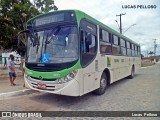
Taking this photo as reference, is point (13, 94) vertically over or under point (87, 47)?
under

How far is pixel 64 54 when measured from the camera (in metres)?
5.53

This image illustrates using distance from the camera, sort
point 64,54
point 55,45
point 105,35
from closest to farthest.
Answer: point 64,54 < point 55,45 < point 105,35

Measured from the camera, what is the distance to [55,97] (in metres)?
6.98

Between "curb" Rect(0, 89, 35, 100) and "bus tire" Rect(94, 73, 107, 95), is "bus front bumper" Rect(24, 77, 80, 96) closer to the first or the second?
"bus tire" Rect(94, 73, 107, 95)

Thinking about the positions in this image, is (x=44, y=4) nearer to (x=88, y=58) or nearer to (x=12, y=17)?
(x=12, y=17)

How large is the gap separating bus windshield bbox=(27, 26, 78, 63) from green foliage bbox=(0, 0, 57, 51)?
32.2ft

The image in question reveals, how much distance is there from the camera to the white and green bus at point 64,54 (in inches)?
215

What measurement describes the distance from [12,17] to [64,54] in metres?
12.2

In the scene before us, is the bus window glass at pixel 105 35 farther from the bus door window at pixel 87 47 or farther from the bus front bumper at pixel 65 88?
the bus front bumper at pixel 65 88

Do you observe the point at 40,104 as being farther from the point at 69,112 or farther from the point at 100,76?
the point at 100,76

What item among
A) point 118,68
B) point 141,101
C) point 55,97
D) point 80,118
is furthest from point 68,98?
point 118,68

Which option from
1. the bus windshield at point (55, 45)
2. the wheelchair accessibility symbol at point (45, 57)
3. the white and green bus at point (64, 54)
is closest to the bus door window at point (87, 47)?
the white and green bus at point (64, 54)

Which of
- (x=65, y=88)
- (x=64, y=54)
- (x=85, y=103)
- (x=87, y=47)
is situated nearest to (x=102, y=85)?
(x=85, y=103)

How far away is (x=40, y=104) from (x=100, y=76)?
259 cm
